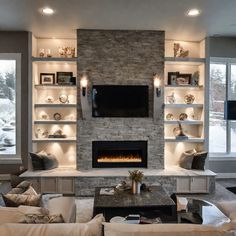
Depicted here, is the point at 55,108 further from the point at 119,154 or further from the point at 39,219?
the point at 39,219

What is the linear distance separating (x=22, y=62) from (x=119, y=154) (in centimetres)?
292

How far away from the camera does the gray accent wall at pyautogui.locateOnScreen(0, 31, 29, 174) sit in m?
6.20

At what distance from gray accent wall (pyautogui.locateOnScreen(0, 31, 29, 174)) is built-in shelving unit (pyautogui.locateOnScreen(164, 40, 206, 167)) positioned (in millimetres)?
3096

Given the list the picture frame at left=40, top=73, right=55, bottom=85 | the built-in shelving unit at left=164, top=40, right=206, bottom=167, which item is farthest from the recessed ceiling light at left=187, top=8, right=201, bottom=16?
the picture frame at left=40, top=73, right=55, bottom=85

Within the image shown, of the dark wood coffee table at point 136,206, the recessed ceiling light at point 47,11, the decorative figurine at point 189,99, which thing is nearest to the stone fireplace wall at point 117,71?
the decorative figurine at point 189,99

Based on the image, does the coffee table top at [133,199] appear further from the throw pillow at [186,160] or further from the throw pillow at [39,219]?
the throw pillow at [186,160]

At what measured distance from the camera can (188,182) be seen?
5648mm

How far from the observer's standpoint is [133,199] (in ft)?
12.9

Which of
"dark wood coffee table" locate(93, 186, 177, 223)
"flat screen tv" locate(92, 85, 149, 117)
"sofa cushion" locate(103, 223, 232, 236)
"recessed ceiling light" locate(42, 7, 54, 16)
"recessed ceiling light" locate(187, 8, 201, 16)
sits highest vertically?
"recessed ceiling light" locate(187, 8, 201, 16)

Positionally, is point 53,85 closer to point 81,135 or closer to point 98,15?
point 81,135

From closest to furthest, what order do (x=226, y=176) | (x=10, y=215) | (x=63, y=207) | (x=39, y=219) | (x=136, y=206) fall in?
(x=39, y=219) < (x=10, y=215) < (x=63, y=207) < (x=136, y=206) < (x=226, y=176)

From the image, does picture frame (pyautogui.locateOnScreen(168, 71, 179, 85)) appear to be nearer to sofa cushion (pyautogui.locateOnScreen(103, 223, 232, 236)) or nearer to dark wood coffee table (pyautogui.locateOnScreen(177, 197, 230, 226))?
dark wood coffee table (pyautogui.locateOnScreen(177, 197, 230, 226))

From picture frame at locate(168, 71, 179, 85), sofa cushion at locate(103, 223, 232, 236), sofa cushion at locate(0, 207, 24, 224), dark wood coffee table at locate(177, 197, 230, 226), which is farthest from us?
picture frame at locate(168, 71, 179, 85)

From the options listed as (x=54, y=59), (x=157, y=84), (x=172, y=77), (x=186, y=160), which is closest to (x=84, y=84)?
(x=54, y=59)
